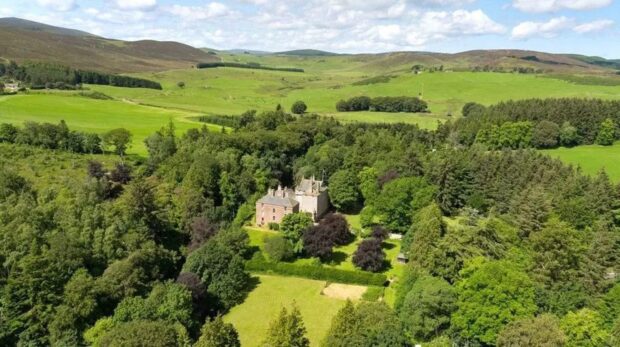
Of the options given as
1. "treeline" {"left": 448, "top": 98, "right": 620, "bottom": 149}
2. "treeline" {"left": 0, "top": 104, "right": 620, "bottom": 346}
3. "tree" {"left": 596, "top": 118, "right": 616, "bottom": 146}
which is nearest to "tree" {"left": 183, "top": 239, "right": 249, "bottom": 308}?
"treeline" {"left": 0, "top": 104, "right": 620, "bottom": 346}

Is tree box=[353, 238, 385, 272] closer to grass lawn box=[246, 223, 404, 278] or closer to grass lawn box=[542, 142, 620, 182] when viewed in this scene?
grass lawn box=[246, 223, 404, 278]

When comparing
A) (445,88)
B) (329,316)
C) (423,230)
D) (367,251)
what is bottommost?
(329,316)

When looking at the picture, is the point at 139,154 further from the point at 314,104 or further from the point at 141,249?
the point at 314,104

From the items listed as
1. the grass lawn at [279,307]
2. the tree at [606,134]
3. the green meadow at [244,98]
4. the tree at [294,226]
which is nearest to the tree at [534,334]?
the grass lawn at [279,307]

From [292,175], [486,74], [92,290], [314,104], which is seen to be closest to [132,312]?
[92,290]

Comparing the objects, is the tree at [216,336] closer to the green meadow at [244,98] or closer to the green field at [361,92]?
the green meadow at [244,98]

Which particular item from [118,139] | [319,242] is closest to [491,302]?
[319,242]
